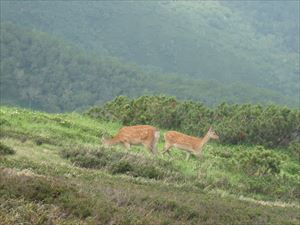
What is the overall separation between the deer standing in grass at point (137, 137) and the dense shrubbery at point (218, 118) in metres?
7.53

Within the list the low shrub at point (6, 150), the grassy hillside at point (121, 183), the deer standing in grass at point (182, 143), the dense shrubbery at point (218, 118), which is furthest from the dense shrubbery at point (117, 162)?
the dense shrubbery at point (218, 118)

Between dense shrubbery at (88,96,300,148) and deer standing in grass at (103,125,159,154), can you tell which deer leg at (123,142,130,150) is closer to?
deer standing in grass at (103,125,159,154)

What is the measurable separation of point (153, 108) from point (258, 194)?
38.2ft

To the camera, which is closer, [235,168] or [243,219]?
[243,219]

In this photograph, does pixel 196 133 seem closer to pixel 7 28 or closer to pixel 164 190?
pixel 164 190

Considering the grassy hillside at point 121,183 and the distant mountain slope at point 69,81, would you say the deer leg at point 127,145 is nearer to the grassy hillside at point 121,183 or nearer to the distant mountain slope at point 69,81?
the grassy hillside at point 121,183

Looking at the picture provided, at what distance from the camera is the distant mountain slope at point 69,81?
13488 centimetres

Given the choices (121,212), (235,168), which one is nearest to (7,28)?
(235,168)

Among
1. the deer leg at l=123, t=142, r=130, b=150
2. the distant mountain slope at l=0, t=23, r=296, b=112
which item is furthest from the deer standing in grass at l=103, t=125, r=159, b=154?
the distant mountain slope at l=0, t=23, r=296, b=112

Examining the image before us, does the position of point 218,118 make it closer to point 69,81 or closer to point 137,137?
point 137,137

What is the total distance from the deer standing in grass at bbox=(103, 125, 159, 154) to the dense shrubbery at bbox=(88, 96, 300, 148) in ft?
24.7

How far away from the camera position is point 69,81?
5694 inches

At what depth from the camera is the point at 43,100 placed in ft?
429

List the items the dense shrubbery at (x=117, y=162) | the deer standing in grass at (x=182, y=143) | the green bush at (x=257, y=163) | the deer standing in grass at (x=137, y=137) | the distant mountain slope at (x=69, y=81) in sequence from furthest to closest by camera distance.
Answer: the distant mountain slope at (x=69, y=81) < the deer standing in grass at (x=182, y=143) < the green bush at (x=257, y=163) < the deer standing in grass at (x=137, y=137) < the dense shrubbery at (x=117, y=162)
